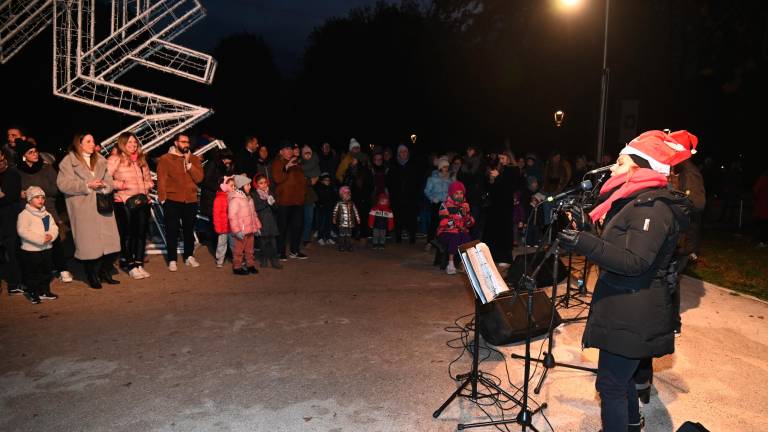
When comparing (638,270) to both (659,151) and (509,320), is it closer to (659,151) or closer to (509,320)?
(659,151)

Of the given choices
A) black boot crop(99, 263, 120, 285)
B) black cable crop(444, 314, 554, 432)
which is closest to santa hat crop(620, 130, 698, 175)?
black cable crop(444, 314, 554, 432)

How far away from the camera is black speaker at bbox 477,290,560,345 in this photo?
5098 mm

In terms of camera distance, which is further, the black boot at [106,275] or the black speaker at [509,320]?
the black boot at [106,275]

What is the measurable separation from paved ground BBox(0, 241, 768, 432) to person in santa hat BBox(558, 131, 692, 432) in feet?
3.26

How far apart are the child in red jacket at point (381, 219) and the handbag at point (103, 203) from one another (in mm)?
4858

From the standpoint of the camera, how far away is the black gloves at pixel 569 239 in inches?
121

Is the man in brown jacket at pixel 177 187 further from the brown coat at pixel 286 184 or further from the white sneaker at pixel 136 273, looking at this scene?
the brown coat at pixel 286 184

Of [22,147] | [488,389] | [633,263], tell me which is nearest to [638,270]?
[633,263]

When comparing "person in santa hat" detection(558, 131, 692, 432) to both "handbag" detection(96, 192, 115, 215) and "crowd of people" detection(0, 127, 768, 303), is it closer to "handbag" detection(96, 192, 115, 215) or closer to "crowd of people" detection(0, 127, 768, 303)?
"crowd of people" detection(0, 127, 768, 303)

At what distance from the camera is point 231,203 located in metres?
8.27

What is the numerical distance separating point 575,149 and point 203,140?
60.0ft

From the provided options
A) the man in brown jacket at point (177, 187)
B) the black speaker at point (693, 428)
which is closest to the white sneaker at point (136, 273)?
the man in brown jacket at point (177, 187)

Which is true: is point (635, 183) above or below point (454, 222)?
above

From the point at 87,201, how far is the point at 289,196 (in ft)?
10.6
